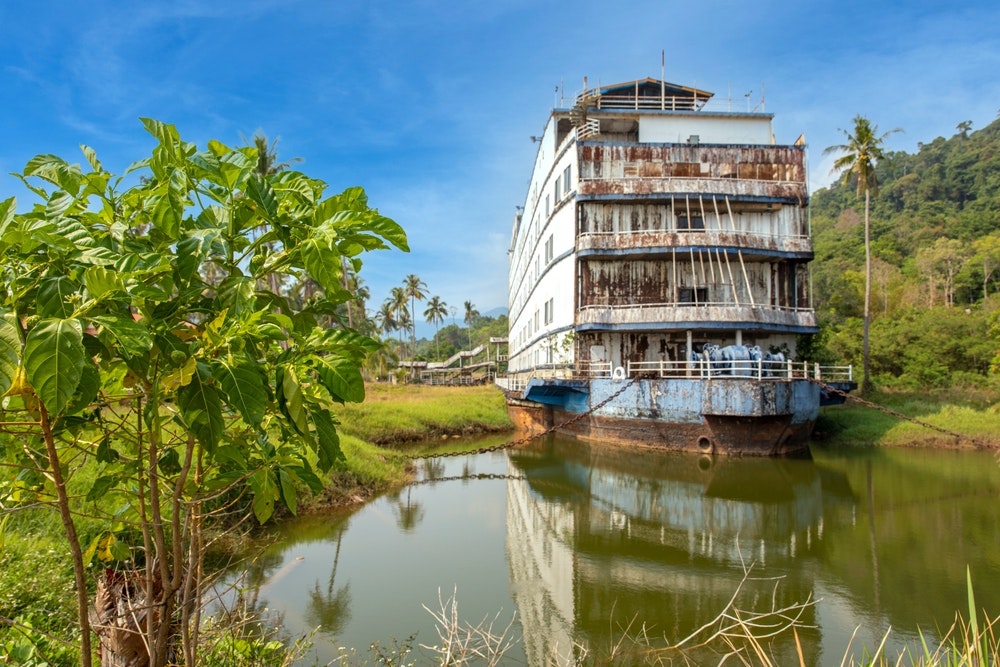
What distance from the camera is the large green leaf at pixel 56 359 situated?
1.38 meters

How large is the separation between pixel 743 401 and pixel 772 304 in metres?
6.74

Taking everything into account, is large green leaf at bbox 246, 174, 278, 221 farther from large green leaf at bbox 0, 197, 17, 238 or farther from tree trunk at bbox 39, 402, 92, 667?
tree trunk at bbox 39, 402, 92, 667

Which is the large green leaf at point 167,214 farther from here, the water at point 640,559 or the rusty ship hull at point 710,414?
the rusty ship hull at point 710,414

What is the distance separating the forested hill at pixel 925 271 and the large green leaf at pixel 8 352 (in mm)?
24052

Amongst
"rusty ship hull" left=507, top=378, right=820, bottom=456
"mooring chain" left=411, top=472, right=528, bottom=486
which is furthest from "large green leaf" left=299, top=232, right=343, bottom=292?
"rusty ship hull" left=507, top=378, right=820, bottom=456

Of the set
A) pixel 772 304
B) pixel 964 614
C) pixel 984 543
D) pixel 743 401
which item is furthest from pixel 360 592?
pixel 772 304

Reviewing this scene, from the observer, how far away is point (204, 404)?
5.45 feet

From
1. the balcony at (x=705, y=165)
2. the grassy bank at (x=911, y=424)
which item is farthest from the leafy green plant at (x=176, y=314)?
the grassy bank at (x=911, y=424)

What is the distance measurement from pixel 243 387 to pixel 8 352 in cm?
53

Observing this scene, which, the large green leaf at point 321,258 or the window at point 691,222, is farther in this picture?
the window at point 691,222

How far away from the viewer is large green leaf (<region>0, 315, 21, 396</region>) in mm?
1417

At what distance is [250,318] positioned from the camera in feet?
5.44

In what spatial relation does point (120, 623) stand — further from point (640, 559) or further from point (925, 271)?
point (925, 271)

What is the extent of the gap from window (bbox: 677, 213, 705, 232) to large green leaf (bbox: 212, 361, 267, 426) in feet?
69.2
